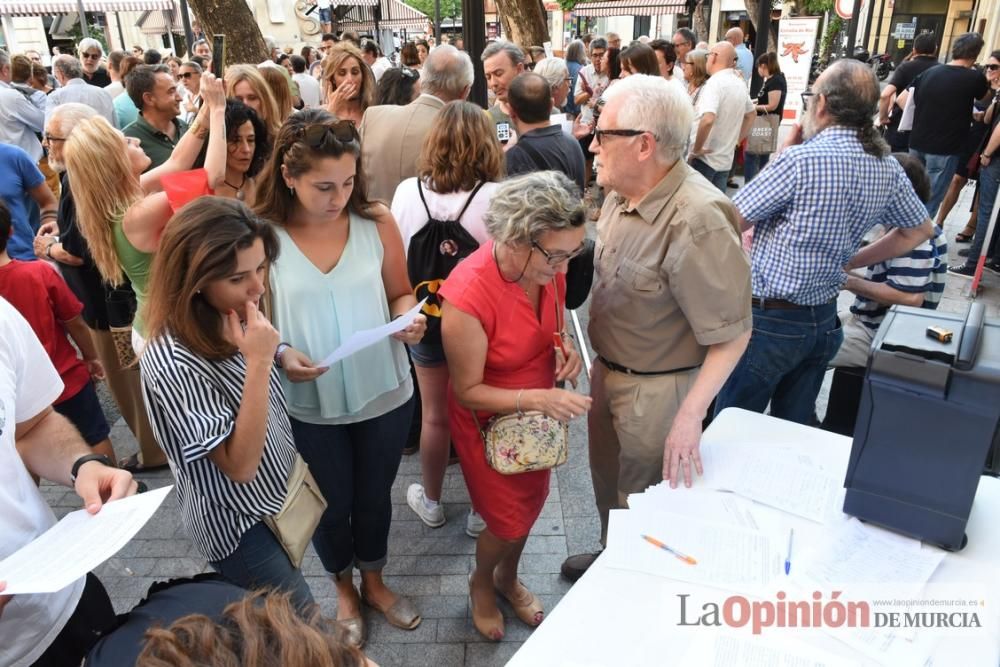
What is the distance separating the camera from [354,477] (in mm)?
2338

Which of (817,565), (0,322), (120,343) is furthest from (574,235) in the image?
(120,343)

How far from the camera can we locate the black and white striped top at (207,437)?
150cm

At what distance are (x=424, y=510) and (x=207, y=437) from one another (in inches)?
65.7

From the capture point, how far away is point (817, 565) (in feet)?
4.94

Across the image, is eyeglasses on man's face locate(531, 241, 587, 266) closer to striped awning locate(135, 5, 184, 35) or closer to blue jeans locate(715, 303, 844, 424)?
blue jeans locate(715, 303, 844, 424)

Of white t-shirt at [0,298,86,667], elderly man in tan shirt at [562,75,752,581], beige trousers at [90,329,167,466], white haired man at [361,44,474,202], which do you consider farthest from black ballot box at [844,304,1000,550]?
beige trousers at [90,329,167,466]

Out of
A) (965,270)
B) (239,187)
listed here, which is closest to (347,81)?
(239,187)

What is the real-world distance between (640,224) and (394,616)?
168cm

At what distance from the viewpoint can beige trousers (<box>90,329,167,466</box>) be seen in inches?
133

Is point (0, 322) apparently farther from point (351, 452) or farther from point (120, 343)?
point (120, 343)

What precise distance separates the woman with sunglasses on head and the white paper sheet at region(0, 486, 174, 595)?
0.70 meters

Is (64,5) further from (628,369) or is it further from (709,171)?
(628,369)

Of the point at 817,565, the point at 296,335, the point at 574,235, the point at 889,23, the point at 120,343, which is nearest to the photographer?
the point at 817,565

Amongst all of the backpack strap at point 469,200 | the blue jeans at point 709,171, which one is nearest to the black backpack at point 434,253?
the backpack strap at point 469,200
